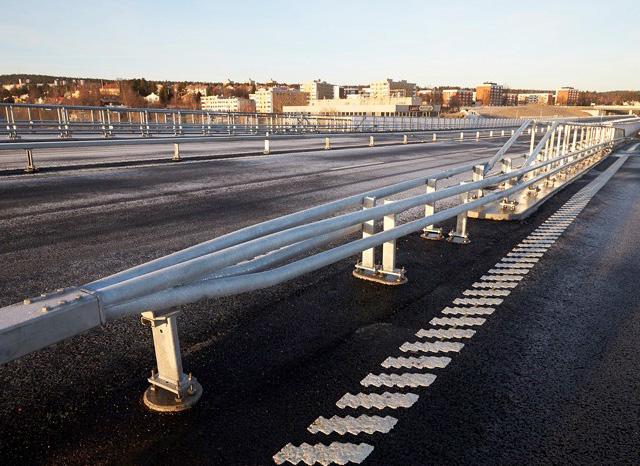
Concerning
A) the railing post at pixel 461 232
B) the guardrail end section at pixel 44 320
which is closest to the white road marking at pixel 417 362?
the guardrail end section at pixel 44 320

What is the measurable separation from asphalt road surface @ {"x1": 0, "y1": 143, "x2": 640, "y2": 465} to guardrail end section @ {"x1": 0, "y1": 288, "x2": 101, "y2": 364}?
34.2 inches

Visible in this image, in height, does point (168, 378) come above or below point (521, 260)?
above

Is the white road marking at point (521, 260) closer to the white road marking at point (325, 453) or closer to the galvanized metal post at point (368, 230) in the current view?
the galvanized metal post at point (368, 230)

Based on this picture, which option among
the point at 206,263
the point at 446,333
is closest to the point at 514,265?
the point at 446,333

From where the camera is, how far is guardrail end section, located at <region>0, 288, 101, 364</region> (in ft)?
6.73

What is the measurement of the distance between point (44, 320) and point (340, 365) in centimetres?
215

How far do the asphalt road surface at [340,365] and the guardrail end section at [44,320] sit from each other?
2.85 feet

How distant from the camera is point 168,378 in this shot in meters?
3.28

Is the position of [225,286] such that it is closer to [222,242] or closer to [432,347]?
[222,242]

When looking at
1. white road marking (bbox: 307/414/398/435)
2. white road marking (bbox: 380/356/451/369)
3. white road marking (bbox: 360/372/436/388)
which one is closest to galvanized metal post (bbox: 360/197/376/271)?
white road marking (bbox: 380/356/451/369)

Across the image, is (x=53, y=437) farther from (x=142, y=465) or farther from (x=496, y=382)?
(x=496, y=382)

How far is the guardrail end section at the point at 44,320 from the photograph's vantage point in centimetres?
205

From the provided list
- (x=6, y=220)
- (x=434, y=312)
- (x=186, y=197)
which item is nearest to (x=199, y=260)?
(x=434, y=312)

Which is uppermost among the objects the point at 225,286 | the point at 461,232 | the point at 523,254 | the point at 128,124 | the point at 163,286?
the point at 128,124
